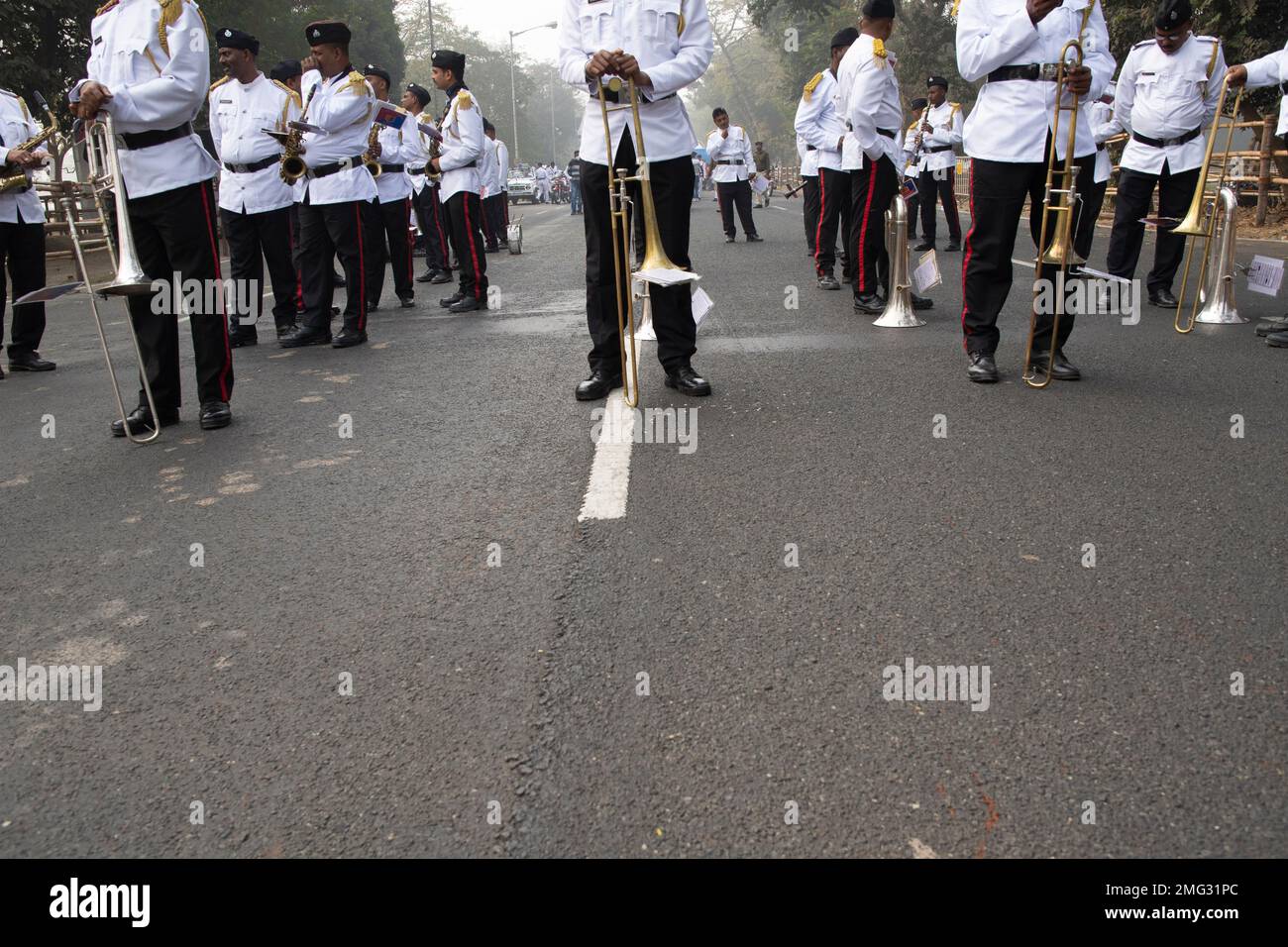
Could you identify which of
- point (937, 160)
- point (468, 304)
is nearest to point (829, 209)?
point (468, 304)

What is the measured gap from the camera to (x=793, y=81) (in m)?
58.8

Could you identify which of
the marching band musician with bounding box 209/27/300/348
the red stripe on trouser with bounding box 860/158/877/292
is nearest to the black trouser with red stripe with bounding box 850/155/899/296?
the red stripe on trouser with bounding box 860/158/877/292

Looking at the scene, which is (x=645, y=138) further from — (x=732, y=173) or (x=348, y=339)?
(x=732, y=173)

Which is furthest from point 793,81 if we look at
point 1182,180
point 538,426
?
point 538,426

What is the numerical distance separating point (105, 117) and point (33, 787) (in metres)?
3.59

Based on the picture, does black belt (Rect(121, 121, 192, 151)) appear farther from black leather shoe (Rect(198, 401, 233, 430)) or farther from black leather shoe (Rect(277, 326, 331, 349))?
black leather shoe (Rect(277, 326, 331, 349))

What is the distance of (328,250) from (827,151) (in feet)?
15.5

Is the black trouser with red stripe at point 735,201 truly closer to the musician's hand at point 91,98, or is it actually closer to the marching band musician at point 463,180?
the marching band musician at point 463,180

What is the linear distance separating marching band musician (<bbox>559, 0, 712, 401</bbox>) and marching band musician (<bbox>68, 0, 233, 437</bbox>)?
5.82ft

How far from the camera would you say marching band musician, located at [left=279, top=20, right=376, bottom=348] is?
8.18 meters

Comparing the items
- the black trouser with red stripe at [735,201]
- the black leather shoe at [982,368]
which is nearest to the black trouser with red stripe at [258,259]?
the black leather shoe at [982,368]

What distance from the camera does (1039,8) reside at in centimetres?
514

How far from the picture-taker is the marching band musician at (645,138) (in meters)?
5.20
